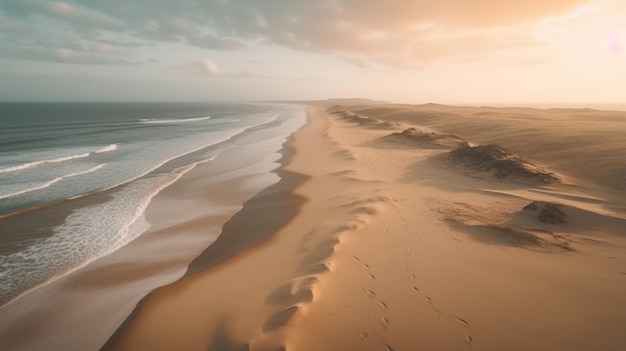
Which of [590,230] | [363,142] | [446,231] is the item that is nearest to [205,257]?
[446,231]

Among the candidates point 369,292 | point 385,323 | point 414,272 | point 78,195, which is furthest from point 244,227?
point 78,195

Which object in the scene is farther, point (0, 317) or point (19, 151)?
point (19, 151)

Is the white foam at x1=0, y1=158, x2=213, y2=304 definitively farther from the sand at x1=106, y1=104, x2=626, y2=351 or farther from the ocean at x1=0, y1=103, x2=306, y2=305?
the sand at x1=106, y1=104, x2=626, y2=351

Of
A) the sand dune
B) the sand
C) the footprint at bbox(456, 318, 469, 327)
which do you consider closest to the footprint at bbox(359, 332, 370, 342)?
the sand

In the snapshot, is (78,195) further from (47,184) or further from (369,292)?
(369,292)

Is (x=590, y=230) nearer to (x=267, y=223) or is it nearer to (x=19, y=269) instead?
(x=267, y=223)
